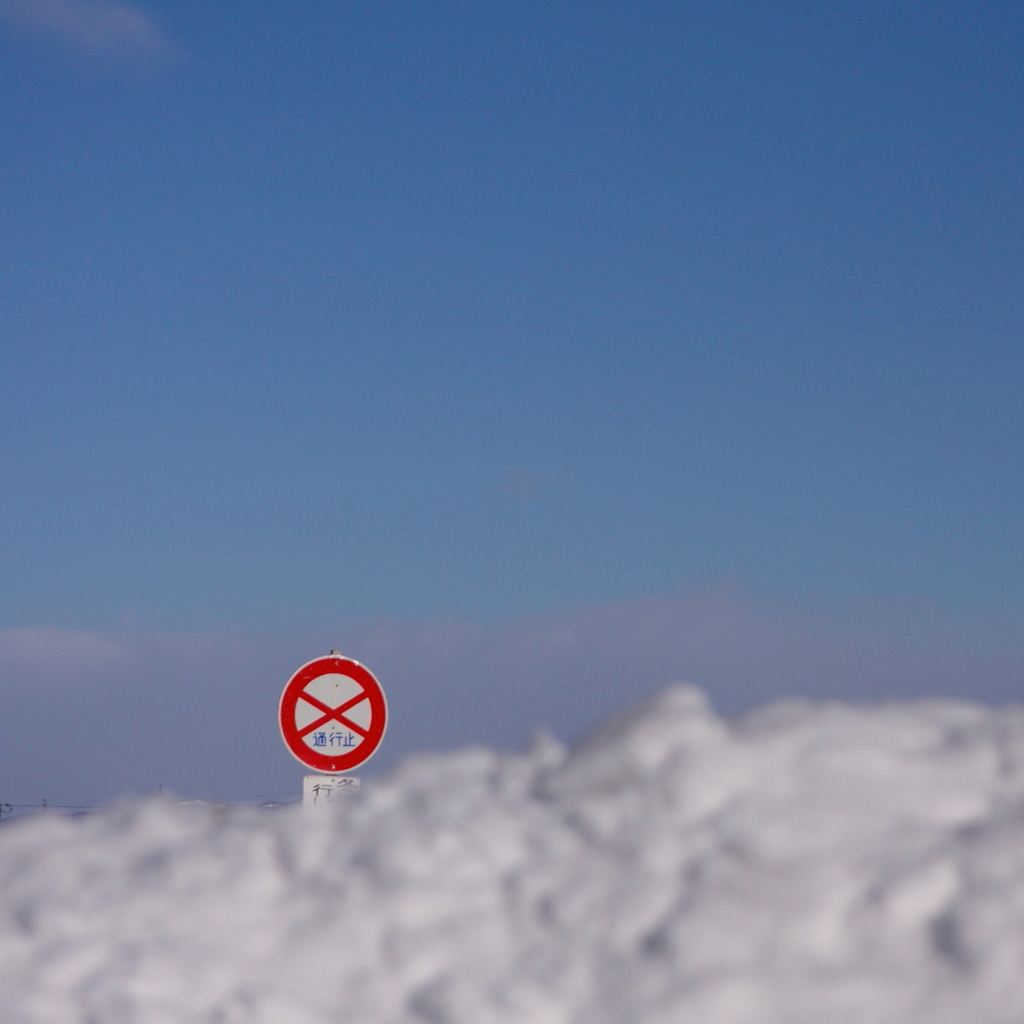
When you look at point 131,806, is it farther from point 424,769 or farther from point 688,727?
point 688,727

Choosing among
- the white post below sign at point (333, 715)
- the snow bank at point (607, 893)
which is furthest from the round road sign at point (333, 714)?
the snow bank at point (607, 893)

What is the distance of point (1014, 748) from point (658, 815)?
0.29 meters

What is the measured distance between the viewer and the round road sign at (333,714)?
7.60 meters

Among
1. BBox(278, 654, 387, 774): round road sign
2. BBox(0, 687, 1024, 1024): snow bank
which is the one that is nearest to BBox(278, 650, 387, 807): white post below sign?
BBox(278, 654, 387, 774): round road sign

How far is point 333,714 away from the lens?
7.63 meters

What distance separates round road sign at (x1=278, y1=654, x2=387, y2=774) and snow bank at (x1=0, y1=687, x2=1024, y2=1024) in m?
6.53

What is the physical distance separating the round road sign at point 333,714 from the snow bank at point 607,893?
6.53 metres

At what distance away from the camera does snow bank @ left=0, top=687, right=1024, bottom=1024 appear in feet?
3.18

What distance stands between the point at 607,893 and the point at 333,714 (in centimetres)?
675

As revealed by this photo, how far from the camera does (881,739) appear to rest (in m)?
1.08

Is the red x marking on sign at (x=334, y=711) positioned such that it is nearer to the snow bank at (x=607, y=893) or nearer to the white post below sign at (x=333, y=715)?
the white post below sign at (x=333, y=715)

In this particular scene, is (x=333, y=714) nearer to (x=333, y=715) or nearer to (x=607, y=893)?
(x=333, y=715)

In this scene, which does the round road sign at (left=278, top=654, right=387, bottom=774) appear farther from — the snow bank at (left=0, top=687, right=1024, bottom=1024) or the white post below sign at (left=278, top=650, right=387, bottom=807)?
the snow bank at (left=0, top=687, right=1024, bottom=1024)

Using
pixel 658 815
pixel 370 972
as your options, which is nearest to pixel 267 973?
pixel 370 972
